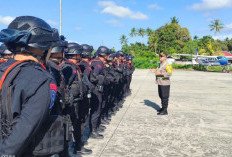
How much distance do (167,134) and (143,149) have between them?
1.17m

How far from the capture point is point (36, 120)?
5.02 ft

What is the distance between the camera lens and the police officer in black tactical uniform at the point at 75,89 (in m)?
3.43

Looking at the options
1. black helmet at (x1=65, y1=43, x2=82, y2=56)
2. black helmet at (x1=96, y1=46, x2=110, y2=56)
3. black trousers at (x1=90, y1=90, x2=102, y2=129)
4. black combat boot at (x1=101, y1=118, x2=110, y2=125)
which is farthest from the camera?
black combat boot at (x1=101, y1=118, x2=110, y2=125)

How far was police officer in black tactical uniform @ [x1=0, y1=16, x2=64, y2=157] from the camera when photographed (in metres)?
1.51

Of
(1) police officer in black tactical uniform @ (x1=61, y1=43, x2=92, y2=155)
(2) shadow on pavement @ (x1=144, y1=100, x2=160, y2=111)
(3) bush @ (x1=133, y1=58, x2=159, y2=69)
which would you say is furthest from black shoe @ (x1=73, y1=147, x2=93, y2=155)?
(3) bush @ (x1=133, y1=58, x2=159, y2=69)

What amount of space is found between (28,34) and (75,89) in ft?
5.89

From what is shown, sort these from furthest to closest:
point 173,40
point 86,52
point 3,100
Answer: point 173,40 → point 86,52 → point 3,100

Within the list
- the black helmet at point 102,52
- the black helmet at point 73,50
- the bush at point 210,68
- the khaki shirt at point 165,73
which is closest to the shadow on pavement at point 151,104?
the khaki shirt at point 165,73

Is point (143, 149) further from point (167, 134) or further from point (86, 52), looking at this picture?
point (86, 52)

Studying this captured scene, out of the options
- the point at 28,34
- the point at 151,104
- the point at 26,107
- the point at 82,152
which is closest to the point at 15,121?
the point at 26,107

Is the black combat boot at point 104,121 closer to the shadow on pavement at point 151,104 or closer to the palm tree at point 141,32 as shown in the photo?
the shadow on pavement at point 151,104

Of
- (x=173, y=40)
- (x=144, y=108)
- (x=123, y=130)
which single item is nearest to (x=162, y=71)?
(x=144, y=108)

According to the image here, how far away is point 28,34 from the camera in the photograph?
5.48 ft

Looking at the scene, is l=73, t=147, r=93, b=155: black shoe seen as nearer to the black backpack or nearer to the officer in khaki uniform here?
the black backpack
